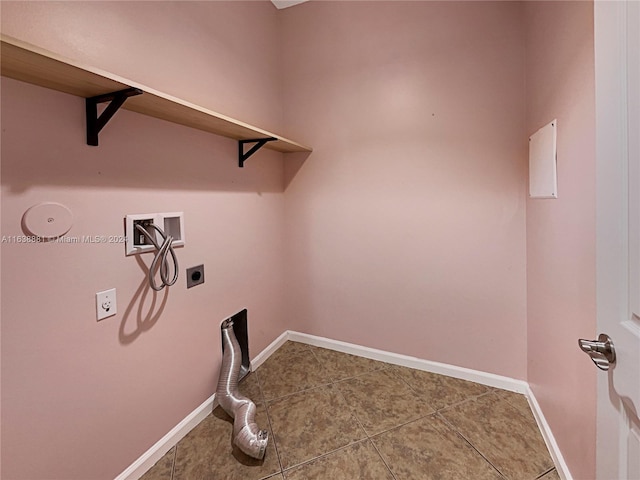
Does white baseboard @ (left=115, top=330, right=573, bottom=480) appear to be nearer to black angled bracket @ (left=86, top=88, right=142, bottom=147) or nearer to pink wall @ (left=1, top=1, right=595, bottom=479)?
pink wall @ (left=1, top=1, right=595, bottom=479)

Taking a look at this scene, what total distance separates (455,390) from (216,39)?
2.82 meters

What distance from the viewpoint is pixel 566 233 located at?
4.03ft

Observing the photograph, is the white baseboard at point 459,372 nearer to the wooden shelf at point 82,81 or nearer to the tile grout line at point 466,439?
the tile grout line at point 466,439

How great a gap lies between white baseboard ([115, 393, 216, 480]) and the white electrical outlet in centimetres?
74

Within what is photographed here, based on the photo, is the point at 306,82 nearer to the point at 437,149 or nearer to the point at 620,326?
the point at 437,149

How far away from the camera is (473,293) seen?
6.57 ft

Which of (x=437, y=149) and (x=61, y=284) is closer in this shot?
(x=61, y=284)

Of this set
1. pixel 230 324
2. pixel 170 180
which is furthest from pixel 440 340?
pixel 170 180

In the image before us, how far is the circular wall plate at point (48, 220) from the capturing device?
3.14ft

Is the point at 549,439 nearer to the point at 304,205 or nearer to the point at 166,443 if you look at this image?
the point at 166,443

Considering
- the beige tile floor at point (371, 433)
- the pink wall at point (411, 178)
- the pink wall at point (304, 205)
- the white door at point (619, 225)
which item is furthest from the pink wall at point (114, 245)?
the white door at point (619, 225)

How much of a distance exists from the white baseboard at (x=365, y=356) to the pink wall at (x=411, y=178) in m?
0.06

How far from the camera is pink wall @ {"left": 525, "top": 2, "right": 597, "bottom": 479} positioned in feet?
3.44

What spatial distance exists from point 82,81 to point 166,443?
1.68 meters
